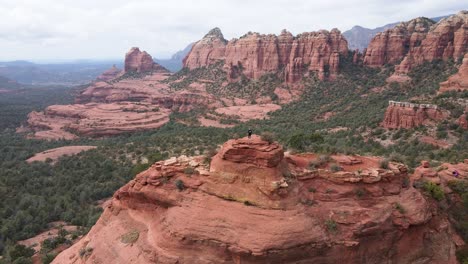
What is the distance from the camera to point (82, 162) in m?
62.7

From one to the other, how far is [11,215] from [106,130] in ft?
157

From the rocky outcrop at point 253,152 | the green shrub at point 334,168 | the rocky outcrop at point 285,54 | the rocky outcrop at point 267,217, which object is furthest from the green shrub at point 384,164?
the rocky outcrop at point 285,54

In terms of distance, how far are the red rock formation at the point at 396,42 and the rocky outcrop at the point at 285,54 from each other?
9.96 m

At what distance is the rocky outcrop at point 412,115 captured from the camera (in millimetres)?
55750

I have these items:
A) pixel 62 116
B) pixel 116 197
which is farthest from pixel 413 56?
pixel 62 116

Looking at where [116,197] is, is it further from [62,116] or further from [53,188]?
[62,116]

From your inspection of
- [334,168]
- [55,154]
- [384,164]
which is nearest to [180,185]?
[334,168]

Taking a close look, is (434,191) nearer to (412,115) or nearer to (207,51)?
(412,115)

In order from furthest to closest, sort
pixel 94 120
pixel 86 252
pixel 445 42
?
pixel 94 120 → pixel 445 42 → pixel 86 252

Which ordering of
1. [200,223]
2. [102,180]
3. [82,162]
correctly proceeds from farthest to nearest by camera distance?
[82,162], [102,180], [200,223]

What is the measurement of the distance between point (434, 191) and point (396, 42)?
274ft

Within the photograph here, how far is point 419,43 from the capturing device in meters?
95.4

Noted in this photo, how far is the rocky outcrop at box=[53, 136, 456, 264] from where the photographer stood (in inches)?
804

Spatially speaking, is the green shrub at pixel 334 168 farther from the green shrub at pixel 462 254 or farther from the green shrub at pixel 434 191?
the green shrub at pixel 462 254
